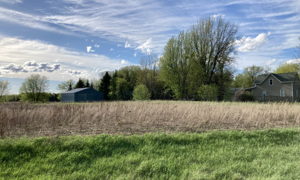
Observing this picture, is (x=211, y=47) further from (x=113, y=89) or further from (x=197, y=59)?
(x=113, y=89)

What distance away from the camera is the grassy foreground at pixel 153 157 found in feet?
12.1

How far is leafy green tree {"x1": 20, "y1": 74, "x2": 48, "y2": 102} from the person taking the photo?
4903 cm

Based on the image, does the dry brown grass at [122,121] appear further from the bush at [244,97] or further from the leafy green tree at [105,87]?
the leafy green tree at [105,87]

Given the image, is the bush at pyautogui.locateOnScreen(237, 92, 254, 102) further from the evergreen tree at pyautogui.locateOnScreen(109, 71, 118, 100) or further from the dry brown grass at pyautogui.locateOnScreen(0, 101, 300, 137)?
the evergreen tree at pyautogui.locateOnScreen(109, 71, 118, 100)

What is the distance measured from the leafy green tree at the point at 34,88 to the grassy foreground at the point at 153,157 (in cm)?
5049

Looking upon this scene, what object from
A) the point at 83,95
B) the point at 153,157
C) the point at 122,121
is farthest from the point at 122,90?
the point at 153,157

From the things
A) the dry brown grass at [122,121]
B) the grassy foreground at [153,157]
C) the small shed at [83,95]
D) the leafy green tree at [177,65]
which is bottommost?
the grassy foreground at [153,157]

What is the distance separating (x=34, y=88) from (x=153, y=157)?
5404 cm

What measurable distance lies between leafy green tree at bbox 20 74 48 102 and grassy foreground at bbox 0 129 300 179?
50488 mm

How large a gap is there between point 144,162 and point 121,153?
31.4 inches

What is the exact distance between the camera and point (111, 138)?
17.9 feet

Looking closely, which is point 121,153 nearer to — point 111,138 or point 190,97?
point 111,138

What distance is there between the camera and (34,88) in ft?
165

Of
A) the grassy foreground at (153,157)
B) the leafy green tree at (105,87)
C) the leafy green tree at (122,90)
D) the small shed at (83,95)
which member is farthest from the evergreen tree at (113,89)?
the grassy foreground at (153,157)
